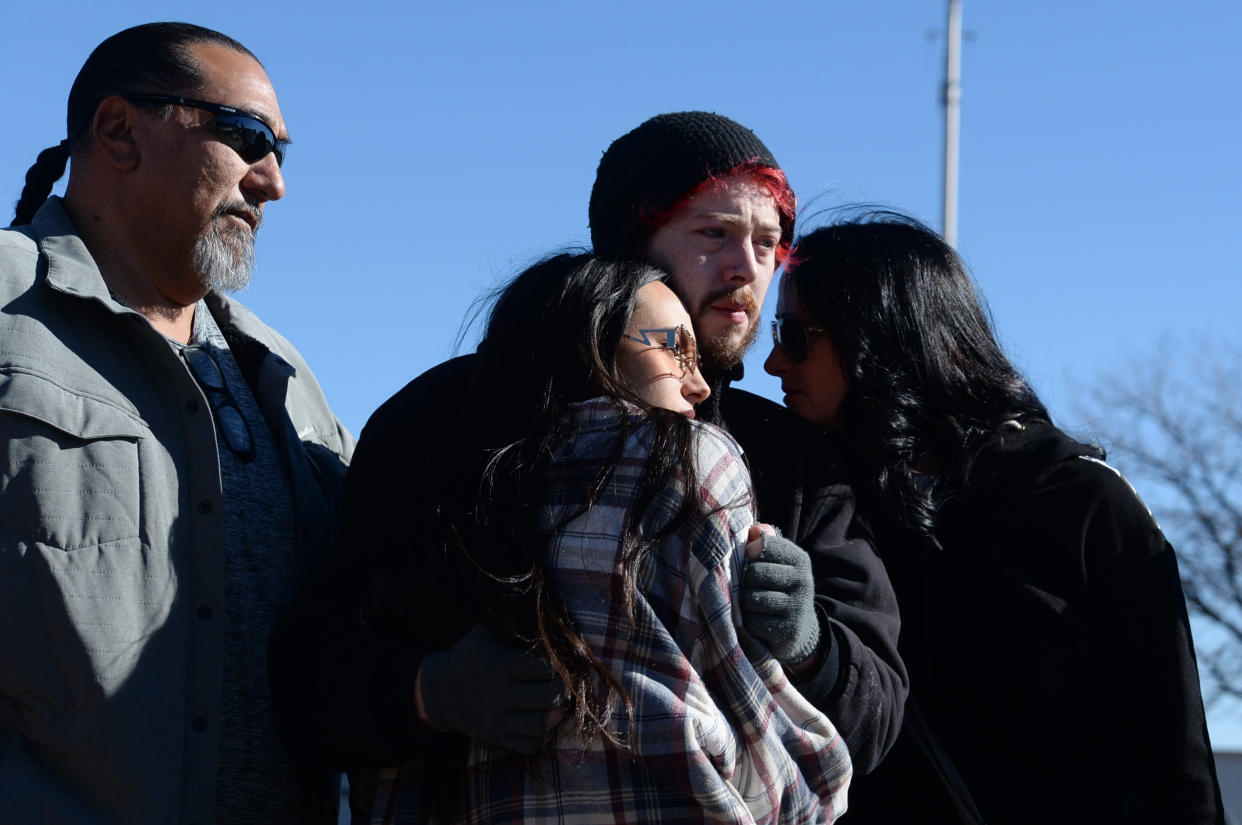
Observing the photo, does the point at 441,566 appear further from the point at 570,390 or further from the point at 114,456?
the point at 114,456

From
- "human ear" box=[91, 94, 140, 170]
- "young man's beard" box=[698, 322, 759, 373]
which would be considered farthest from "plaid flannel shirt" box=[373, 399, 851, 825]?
"human ear" box=[91, 94, 140, 170]

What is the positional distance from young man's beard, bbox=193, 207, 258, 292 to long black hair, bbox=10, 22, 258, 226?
338mm

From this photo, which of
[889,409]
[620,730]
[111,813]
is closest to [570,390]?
[620,730]

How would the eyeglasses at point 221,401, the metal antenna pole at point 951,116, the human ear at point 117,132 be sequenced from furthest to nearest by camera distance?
the metal antenna pole at point 951,116, the human ear at point 117,132, the eyeglasses at point 221,401

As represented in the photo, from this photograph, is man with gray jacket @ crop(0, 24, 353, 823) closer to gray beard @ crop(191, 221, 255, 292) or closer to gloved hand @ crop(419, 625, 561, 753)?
gray beard @ crop(191, 221, 255, 292)

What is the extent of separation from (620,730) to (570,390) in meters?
0.61

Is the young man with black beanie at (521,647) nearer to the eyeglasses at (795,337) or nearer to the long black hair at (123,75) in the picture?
the eyeglasses at (795,337)

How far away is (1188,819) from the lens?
8.97 feet

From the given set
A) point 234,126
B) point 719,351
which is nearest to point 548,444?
point 719,351

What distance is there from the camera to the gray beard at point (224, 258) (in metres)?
3.24

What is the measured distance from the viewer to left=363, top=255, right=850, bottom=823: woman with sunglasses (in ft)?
7.15

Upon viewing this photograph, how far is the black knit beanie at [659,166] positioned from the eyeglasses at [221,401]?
2.88ft

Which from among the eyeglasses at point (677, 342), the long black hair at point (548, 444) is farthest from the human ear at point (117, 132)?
the eyeglasses at point (677, 342)

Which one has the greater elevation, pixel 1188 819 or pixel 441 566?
pixel 441 566
